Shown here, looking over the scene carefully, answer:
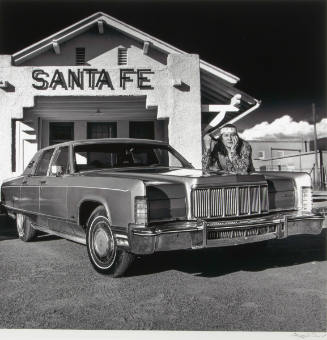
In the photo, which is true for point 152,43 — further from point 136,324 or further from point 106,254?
point 136,324

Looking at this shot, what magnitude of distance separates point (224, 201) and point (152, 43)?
1092cm

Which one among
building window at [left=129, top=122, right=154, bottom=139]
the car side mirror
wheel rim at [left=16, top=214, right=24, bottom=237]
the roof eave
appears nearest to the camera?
the car side mirror

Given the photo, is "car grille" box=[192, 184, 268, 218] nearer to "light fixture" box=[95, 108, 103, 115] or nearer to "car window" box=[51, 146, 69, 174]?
"car window" box=[51, 146, 69, 174]

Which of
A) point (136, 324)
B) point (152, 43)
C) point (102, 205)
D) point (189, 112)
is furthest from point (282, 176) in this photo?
point (152, 43)

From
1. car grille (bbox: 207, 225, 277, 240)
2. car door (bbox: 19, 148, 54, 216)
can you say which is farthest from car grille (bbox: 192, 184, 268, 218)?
car door (bbox: 19, 148, 54, 216)

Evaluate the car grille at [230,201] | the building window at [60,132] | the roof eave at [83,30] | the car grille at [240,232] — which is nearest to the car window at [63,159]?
the car grille at [230,201]

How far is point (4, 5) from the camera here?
4.20 meters

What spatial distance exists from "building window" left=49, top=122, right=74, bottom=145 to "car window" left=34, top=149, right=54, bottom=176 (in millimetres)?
8454

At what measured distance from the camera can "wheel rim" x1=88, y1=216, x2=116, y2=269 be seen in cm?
427

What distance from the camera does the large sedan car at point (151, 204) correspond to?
3.84 m

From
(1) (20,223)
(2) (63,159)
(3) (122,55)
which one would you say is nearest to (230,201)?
(2) (63,159)

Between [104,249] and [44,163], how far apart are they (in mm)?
2279

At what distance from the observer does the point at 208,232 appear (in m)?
3.89

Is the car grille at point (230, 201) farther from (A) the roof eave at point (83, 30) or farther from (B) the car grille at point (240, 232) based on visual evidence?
(A) the roof eave at point (83, 30)
